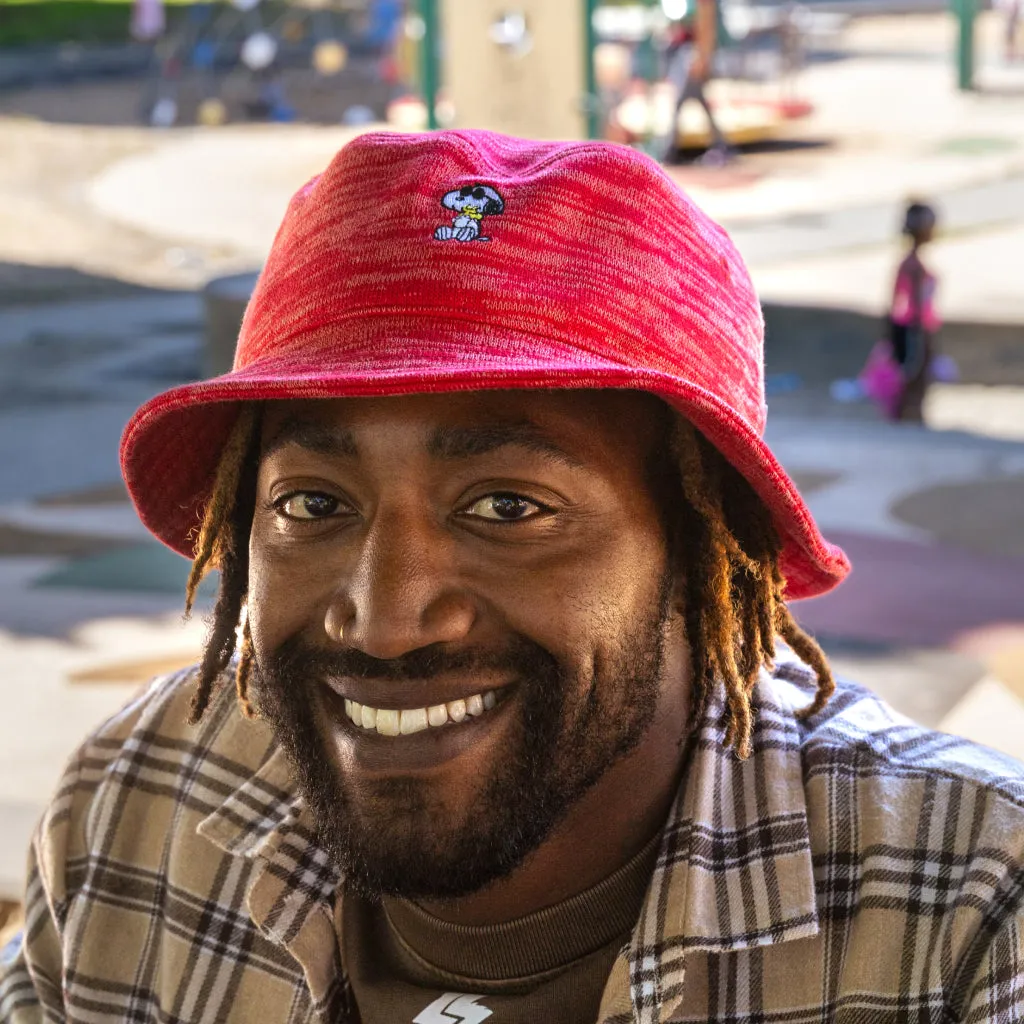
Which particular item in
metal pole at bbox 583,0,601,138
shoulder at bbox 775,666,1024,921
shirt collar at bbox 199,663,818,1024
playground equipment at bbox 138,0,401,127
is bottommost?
playground equipment at bbox 138,0,401,127

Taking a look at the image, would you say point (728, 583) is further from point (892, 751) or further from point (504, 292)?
point (504, 292)

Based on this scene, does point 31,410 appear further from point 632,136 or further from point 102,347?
point 632,136

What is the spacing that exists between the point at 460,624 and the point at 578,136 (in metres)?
7.88

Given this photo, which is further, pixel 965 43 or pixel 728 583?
pixel 965 43

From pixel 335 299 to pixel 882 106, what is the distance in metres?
19.6

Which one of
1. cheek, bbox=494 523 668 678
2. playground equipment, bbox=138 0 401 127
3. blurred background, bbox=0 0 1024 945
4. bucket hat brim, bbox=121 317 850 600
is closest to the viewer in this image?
bucket hat brim, bbox=121 317 850 600

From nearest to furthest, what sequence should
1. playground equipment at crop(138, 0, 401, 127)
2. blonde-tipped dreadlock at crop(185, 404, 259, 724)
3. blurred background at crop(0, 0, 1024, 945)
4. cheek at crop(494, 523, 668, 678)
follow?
cheek at crop(494, 523, 668, 678) → blonde-tipped dreadlock at crop(185, 404, 259, 724) → blurred background at crop(0, 0, 1024, 945) → playground equipment at crop(138, 0, 401, 127)

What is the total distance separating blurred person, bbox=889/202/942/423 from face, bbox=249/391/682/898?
6.51 metres

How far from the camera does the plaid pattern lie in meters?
1.83

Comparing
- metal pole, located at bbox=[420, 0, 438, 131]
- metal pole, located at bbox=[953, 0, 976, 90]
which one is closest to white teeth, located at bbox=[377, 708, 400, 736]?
metal pole, located at bbox=[420, 0, 438, 131]

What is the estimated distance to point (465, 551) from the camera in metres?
1.91

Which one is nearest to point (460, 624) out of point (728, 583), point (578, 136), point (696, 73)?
point (728, 583)

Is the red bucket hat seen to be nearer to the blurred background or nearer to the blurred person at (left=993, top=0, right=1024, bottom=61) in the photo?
the blurred background

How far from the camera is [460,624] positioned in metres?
1.88
